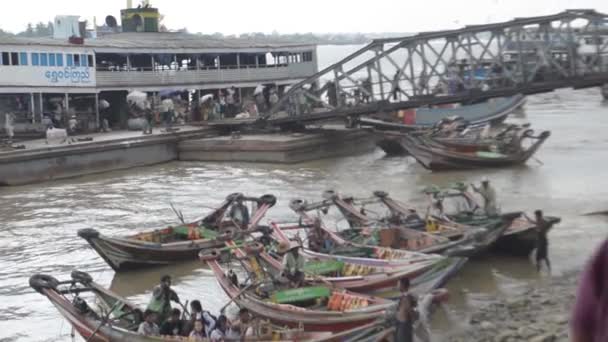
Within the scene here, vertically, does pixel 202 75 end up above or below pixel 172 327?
above

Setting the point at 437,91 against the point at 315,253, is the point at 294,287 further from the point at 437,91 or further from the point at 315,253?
the point at 437,91

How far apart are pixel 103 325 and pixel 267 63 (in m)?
35.3

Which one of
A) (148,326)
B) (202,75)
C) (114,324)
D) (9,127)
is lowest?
(114,324)

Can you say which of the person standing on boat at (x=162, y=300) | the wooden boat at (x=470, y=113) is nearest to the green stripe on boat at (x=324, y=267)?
the person standing on boat at (x=162, y=300)

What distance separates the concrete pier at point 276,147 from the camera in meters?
32.4

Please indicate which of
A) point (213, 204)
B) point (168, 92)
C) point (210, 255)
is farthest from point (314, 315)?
point (168, 92)

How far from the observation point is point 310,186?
90.2 ft

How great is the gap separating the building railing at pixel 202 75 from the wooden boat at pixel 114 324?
24.7 metres

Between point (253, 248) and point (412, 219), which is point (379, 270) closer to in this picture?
point (253, 248)

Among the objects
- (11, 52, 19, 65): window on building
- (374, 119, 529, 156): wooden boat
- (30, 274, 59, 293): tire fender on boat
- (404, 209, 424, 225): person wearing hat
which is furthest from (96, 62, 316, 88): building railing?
(30, 274, 59, 293): tire fender on boat

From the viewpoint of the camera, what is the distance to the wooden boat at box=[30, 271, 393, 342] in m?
9.38

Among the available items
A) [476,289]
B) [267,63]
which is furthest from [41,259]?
[267,63]

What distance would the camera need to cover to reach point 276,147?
106 feet

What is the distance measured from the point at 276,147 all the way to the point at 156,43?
10.9 metres
